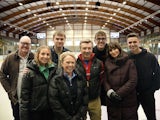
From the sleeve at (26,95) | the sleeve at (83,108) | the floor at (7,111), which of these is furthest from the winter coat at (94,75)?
the floor at (7,111)

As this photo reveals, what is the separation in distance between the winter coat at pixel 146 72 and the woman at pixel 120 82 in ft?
1.21

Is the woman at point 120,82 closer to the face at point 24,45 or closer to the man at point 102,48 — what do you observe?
the man at point 102,48

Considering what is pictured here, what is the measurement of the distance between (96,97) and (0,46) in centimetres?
→ 1270

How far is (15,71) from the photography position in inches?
147

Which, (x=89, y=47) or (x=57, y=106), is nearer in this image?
(x=57, y=106)

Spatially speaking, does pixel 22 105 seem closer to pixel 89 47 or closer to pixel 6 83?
pixel 6 83

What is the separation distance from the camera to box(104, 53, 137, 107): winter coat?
3286mm

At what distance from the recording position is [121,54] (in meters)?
3.37

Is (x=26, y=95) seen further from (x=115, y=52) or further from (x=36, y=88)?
(x=115, y=52)

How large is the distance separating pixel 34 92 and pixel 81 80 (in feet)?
1.94

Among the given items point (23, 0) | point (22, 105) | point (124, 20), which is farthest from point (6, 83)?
point (124, 20)

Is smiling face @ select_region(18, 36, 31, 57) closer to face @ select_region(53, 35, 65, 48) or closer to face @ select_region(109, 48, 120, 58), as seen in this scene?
face @ select_region(53, 35, 65, 48)

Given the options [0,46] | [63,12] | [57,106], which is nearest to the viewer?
[57,106]

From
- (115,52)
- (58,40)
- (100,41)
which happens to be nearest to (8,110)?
(58,40)
